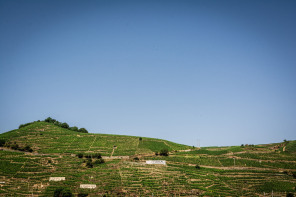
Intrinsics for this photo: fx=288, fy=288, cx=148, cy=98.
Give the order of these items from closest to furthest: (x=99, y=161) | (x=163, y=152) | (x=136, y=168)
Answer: (x=136, y=168), (x=99, y=161), (x=163, y=152)

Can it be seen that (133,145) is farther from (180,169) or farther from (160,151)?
(180,169)

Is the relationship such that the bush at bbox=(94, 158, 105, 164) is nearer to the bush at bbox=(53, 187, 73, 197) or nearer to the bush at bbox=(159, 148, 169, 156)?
the bush at bbox=(53, 187, 73, 197)

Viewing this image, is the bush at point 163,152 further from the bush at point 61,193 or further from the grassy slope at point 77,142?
the bush at point 61,193

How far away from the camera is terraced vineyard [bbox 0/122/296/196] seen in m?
77.4

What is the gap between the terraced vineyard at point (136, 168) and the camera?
77.4 metres

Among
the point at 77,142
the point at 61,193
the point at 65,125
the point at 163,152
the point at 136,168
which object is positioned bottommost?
the point at 61,193

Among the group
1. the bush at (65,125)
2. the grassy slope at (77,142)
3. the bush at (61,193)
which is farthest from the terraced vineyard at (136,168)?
the bush at (65,125)

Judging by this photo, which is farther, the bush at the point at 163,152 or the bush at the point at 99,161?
the bush at the point at 163,152

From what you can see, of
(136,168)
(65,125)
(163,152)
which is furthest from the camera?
(65,125)

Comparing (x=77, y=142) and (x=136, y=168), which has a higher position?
(x=77, y=142)

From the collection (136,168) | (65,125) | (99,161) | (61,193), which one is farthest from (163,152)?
(65,125)

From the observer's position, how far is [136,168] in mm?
90938

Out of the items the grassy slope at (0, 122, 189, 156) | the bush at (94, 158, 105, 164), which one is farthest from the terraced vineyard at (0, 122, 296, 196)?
the bush at (94, 158, 105, 164)

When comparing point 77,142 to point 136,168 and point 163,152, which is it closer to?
point 136,168
